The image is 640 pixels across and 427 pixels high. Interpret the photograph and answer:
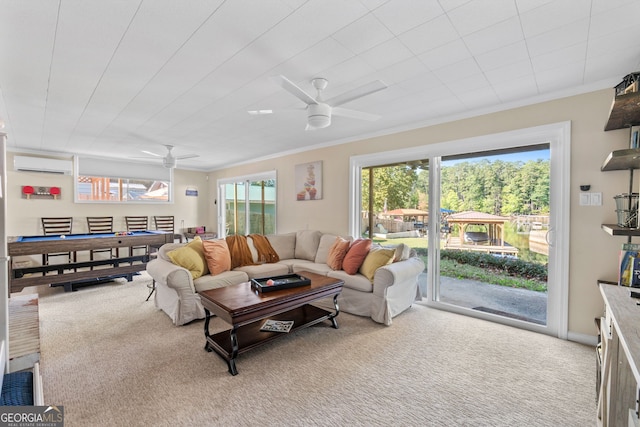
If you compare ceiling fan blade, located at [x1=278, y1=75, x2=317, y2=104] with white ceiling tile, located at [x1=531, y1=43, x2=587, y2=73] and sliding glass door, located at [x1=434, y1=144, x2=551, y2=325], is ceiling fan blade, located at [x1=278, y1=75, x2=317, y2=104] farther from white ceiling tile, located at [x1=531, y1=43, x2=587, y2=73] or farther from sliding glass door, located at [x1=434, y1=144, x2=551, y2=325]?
sliding glass door, located at [x1=434, y1=144, x2=551, y2=325]

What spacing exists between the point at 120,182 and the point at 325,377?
6.50 meters

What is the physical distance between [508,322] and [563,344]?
0.51 metres

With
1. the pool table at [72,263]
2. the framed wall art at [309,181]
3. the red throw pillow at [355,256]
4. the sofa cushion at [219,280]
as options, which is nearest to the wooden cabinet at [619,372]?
the red throw pillow at [355,256]

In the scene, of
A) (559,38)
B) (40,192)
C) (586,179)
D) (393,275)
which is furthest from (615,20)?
(40,192)

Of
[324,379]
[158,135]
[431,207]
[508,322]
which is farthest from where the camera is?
[158,135]

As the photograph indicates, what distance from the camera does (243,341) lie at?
2459 millimetres

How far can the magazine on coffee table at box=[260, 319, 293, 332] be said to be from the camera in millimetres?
2666

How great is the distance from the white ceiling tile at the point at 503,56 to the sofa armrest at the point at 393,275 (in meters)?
2.08

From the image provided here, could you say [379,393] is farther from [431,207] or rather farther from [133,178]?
[133,178]

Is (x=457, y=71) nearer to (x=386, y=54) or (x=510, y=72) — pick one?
(x=510, y=72)

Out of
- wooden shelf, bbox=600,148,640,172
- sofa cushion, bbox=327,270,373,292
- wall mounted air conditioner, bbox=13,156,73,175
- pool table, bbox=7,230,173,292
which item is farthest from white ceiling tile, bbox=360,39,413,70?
wall mounted air conditioner, bbox=13,156,73,175

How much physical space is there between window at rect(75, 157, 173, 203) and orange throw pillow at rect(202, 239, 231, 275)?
4.16m

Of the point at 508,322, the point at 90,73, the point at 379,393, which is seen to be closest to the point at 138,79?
the point at 90,73

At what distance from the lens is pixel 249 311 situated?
2295 millimetres
